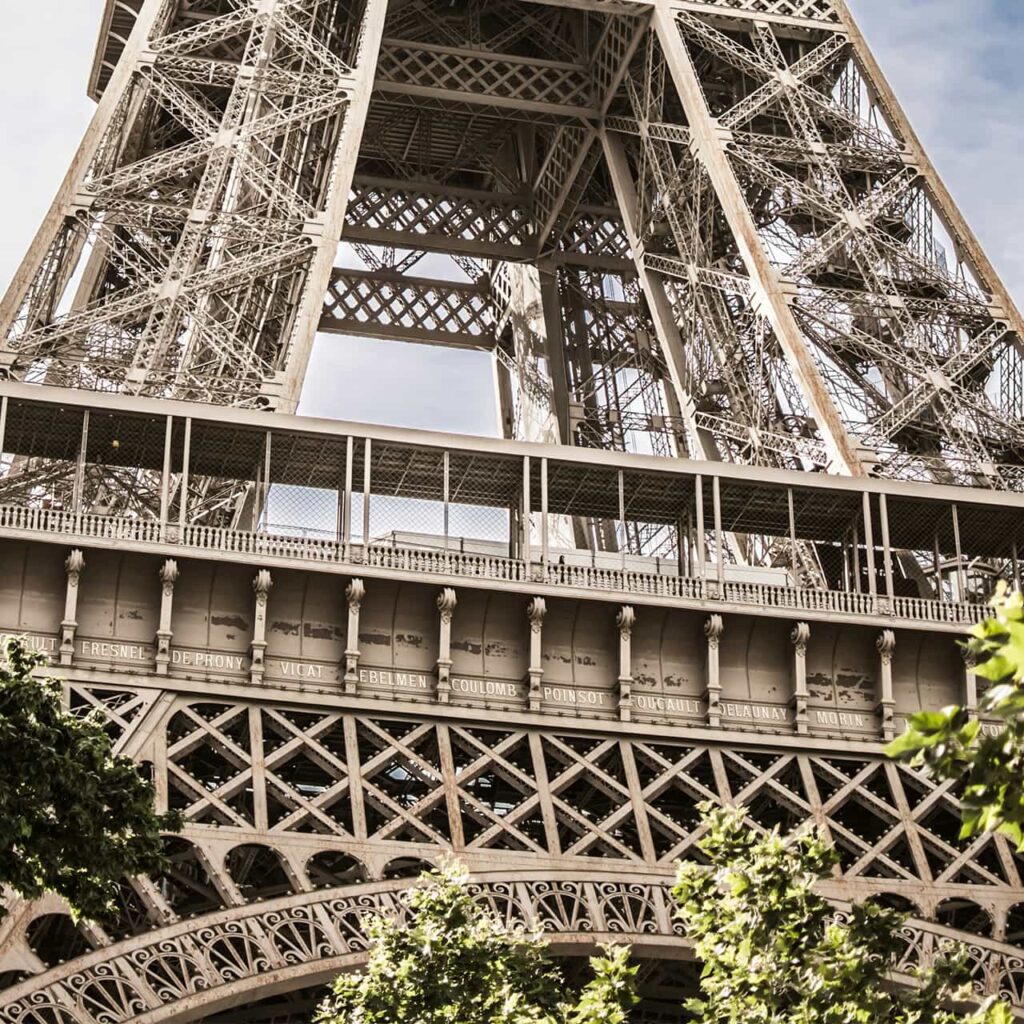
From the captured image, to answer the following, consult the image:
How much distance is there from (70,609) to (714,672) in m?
7.97

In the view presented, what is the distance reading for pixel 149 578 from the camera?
26.2m

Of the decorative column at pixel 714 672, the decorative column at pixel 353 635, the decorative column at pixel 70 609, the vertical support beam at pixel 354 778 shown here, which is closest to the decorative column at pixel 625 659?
the decorative column at pixel 714 672

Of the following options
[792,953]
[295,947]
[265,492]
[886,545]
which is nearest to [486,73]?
[265,492]

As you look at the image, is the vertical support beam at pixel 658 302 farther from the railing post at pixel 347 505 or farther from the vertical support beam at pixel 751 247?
the railing post at pixel 347 505

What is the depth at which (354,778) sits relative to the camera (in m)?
24.8

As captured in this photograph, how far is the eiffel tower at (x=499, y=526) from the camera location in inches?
971

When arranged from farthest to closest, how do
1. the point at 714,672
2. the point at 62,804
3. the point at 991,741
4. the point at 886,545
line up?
the point at 886,545 → the point at 714,672 → the point at 62,804 → the point at 991,741

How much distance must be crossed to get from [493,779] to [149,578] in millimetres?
5560

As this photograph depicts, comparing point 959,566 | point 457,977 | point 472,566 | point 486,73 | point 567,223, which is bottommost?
point 457,977

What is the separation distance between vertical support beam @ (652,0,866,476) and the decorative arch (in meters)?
7.75

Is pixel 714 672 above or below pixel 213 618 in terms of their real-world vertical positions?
below

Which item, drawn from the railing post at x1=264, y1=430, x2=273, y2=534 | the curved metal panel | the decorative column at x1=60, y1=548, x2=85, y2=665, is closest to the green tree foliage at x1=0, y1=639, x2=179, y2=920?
the decorative column at x1=60, y1=548, x2=85, y2=665

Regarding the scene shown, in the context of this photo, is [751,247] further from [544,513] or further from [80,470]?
[80,470]

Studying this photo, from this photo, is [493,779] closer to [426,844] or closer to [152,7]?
[426,844]
